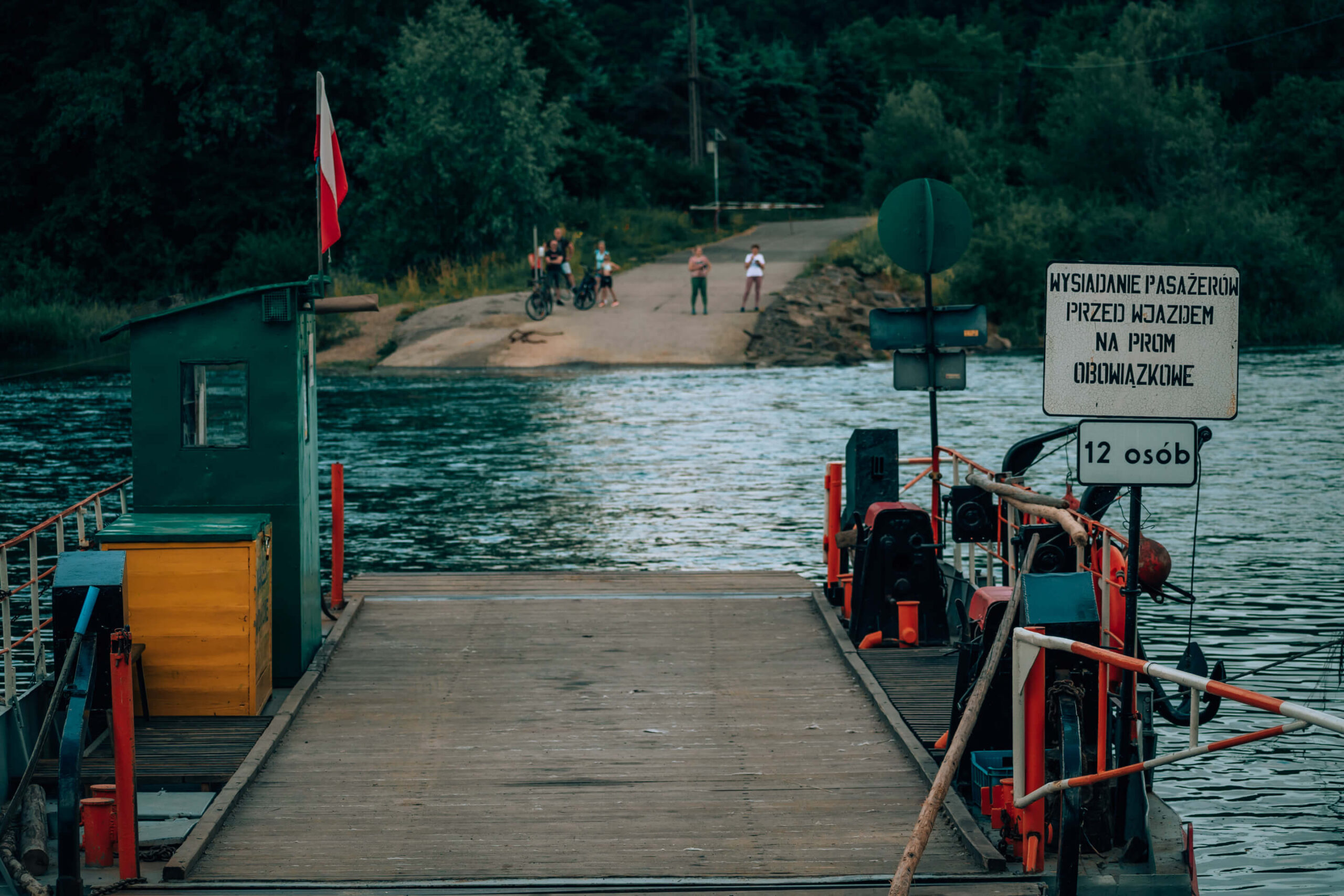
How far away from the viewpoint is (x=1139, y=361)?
6.50 m

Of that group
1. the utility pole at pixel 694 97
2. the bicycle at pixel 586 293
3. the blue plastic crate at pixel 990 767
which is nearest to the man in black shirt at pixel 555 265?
the bicycle at pixel 586 293

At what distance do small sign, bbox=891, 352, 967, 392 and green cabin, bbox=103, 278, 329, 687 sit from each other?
4657 mm

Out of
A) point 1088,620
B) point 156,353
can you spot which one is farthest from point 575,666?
point 1088,620

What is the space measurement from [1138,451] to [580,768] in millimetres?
3151

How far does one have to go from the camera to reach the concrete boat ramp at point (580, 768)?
631 cm

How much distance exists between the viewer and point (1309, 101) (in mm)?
61594

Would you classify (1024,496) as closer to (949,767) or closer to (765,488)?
(949,767)

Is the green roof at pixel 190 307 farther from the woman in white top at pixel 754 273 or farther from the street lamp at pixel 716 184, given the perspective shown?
the street lamp at pixel 716 184

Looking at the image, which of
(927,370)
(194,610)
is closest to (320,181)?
(194,610)

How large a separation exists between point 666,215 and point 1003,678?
5650 cm

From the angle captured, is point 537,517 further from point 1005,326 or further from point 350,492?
point 1005,326

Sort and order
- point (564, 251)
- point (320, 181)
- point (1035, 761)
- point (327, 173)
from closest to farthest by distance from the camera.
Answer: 1. point (1035, 761)
2. point (320, 181)
3. point (327, 173)
4. point (564, 251)

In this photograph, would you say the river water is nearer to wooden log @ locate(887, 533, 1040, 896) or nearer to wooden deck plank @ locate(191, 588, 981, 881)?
wooden log @ locate(887, 533, 1040, 896)

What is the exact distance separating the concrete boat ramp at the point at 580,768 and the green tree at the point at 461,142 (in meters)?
41.4
